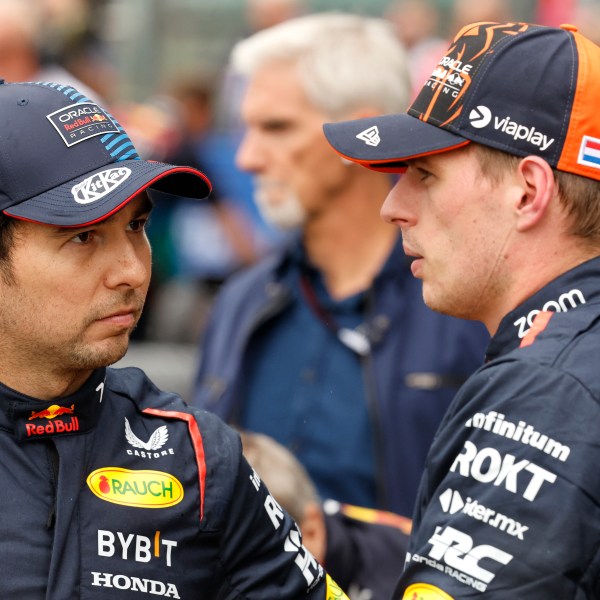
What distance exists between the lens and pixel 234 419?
4324 millimetres

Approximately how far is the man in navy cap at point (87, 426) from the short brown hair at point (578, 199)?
69 centimetres

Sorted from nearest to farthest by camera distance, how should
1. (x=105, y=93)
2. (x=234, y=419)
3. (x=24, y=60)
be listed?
(x=234, y=419), (x=24, y=60), (x=105, y=93)

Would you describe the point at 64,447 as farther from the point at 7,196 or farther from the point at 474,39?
the point at 474,39

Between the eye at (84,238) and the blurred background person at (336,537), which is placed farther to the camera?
the blurred background person at (336,537)

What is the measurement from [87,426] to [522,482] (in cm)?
89

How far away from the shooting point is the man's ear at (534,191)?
8.02 ft

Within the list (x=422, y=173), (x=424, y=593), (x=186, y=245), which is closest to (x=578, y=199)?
(x=422, y=173)

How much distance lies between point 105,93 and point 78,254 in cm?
617

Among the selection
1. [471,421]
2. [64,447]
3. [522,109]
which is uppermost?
[522,109]

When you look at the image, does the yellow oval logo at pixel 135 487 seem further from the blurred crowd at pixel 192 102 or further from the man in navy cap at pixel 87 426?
the blurred crowd at pixel 192 102

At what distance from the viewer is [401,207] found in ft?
8.79

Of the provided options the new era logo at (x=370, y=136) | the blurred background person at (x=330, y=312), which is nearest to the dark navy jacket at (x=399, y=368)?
the blurred background person at (x=330, y=312)

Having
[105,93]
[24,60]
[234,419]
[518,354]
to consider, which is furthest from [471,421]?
[105,93]

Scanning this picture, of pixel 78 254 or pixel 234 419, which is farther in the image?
pixel 234 419
